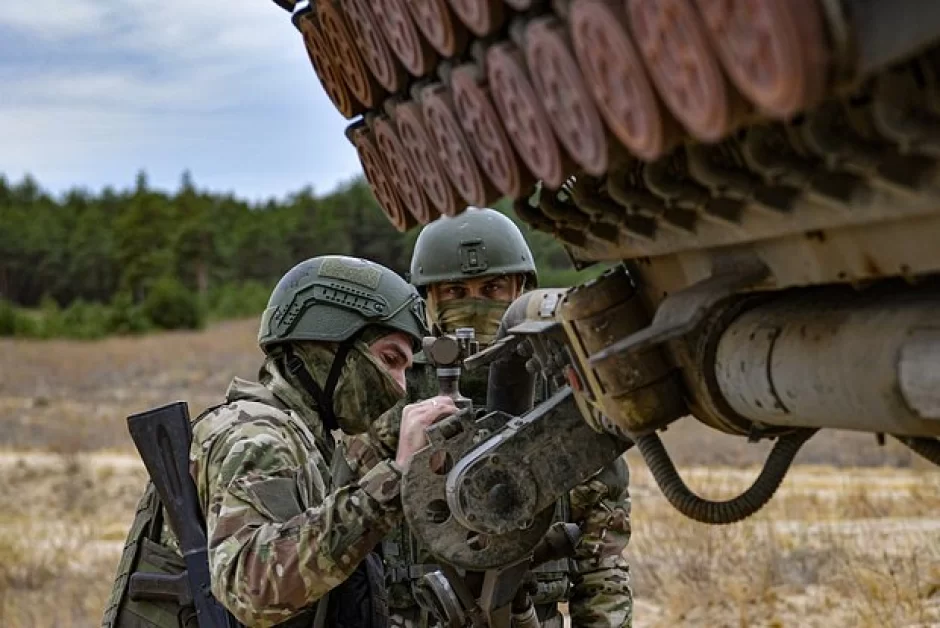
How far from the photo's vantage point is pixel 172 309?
4750cm

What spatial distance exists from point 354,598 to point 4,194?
86.0m

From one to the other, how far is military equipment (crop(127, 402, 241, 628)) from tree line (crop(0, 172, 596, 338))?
111ft

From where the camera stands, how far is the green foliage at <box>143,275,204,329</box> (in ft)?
156

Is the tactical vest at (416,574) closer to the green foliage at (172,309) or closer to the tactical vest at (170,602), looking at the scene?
the tactical vest at (170,602)

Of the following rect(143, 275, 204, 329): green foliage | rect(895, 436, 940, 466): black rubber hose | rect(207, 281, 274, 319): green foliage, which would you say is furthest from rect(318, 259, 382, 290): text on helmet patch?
rect(207, 281, 274, 319): green foliage

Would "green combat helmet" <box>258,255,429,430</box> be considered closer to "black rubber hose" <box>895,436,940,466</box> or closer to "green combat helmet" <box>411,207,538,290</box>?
"green combat helmet" <box>411,207,538,290</box>

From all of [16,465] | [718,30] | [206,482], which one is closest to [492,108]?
[718,30]

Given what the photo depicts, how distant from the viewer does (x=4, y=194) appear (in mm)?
85562

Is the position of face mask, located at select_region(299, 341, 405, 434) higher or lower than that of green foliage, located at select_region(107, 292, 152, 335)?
lower

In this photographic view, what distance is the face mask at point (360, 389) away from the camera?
183 inches

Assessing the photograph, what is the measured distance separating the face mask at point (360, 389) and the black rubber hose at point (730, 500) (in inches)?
57.9

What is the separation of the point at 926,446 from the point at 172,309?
4590 centimetres

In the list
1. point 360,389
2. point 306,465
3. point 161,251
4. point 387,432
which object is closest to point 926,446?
point 387,432

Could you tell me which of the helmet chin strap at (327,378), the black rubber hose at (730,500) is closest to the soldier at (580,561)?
the helmet chin strap at (327,378)
